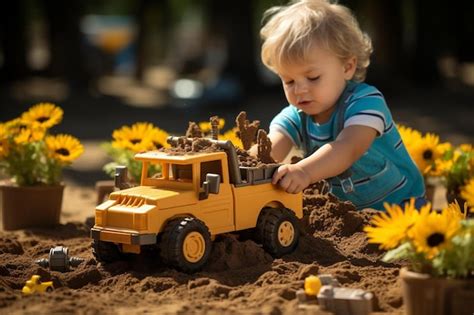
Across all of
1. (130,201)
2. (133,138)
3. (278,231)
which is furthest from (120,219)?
(133,138)

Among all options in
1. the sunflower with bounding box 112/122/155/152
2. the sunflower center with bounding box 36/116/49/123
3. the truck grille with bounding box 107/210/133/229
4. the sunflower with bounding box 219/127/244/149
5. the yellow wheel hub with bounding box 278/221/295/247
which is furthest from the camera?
the sunflower center with bounding box 36/116/49/123

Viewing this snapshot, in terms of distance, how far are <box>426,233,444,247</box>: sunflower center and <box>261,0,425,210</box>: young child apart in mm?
1395

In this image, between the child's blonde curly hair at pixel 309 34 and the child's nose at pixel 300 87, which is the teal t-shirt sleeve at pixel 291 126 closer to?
the child's blonde curly hair at pixel 309 34

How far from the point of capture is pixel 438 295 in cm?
420

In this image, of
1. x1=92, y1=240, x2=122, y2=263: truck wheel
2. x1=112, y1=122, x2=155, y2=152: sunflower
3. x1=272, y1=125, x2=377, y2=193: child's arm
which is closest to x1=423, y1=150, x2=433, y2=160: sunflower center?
x1=272, y1=125, x2=377, y2=193: child's arm

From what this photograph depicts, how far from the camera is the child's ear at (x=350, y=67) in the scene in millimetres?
6422

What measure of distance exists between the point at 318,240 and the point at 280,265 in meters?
0.60

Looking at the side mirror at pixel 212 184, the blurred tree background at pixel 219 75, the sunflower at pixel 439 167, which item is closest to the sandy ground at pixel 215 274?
the side mirror at pixel 212 184

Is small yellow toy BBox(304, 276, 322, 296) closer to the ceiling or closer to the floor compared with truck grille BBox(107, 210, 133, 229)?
closer to the floor

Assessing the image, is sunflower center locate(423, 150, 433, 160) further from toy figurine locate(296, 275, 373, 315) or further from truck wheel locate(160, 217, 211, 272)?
toy figurine locate(296, 275, 373, 315)

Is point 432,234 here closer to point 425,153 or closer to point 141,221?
point 141,221

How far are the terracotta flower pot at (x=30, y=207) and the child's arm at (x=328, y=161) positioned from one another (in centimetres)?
243

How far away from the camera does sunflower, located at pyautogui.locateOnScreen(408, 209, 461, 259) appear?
4203 millimetres

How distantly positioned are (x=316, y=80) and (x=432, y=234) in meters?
2.15
